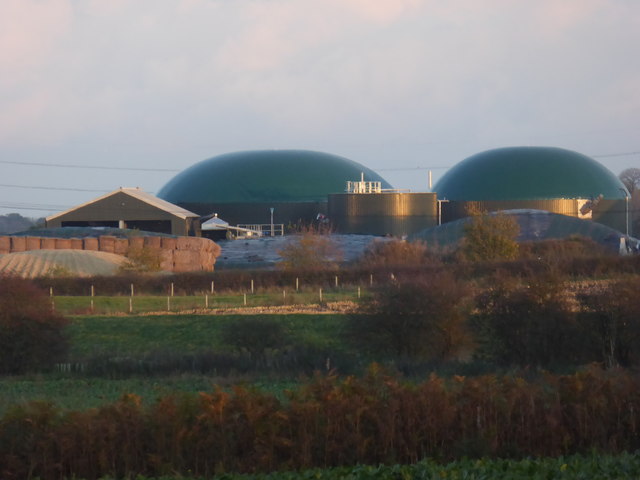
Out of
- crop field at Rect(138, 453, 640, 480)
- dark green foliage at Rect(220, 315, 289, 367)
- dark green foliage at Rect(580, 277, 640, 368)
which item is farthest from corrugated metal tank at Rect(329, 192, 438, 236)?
crop field at Rect(138, 453, 640, 480)

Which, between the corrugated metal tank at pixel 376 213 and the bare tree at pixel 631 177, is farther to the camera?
the bare tree at pixel 631 177

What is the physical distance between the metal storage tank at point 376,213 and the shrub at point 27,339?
59.8 m

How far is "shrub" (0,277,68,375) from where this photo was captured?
21719mm

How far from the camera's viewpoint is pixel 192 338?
2683cm

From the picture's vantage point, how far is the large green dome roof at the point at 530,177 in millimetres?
88062

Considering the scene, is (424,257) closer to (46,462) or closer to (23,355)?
(23,355)

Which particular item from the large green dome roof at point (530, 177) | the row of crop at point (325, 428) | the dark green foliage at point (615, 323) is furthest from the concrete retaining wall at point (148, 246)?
the row of crop at point (325, 428)

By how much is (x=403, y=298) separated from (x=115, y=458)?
13801 mm

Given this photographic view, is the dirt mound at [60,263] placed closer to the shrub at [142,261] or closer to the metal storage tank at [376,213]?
the shrub at [142,261]

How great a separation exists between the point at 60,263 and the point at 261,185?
4525 centimetres

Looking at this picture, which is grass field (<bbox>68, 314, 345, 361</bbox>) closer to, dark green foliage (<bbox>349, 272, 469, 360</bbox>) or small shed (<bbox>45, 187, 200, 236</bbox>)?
dark green foliage (<bbox>349, 272, 469, 360</bbox>)

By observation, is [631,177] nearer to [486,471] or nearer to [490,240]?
[490,240]

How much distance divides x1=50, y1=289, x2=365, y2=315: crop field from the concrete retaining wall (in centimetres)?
1621

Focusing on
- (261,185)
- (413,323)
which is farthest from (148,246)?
(261,185)
